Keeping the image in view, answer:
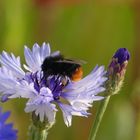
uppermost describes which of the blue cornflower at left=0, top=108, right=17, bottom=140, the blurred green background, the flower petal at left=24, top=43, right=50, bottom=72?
the blurred green background

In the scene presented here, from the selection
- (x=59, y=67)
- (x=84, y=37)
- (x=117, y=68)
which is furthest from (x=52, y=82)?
(x=84, y=37)

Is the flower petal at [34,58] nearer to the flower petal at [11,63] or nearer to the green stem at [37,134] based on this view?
the flower petal at [11,63]

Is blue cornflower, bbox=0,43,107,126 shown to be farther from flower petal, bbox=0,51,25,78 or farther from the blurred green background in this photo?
the blurred green background

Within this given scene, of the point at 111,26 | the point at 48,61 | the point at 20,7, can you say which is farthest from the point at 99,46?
the point at 48,61

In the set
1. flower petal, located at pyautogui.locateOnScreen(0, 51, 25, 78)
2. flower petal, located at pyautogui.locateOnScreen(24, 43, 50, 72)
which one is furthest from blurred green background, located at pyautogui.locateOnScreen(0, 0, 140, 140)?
flower petal, located at pyautogui.locateOnScreen(0, 51, 25, 78)

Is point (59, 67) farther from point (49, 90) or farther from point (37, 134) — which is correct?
point (37, 134)
